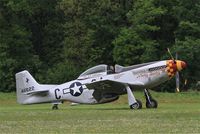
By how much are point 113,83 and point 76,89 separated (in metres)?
2.33

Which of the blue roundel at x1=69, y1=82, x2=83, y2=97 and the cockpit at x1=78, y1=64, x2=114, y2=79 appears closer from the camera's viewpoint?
the cockpit at x1=78, y1=64, x2=114, y2=79

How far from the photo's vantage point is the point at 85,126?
17422mm

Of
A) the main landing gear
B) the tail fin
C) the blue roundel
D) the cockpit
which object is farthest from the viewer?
the tail fin

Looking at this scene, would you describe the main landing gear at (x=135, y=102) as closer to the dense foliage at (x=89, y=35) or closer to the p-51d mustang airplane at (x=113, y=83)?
the p-51d mustang airplane at (x=113, y=83)

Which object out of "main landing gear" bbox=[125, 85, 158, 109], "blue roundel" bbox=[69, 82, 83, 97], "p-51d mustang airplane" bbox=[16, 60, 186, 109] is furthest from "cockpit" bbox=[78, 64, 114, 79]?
"main landing gear" bbox=[125, 85, 158, 109]

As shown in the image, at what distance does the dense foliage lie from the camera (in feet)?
194

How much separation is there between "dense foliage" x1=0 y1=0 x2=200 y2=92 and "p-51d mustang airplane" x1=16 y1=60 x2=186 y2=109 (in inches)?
1006

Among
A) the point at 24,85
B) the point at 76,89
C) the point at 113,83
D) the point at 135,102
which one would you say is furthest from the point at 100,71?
the point at 24,85

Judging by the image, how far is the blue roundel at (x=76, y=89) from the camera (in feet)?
102

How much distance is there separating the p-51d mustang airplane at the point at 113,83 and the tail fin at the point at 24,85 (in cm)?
94

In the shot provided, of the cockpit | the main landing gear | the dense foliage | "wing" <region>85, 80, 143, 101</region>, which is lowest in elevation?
the main landing gear

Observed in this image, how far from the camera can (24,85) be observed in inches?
1309

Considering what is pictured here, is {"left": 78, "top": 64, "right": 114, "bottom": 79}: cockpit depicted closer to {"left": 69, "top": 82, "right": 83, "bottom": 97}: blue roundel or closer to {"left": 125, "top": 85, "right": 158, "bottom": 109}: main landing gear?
{"left": 69, "top": 82, "right": 83, "bottom": 97}: blue roundel

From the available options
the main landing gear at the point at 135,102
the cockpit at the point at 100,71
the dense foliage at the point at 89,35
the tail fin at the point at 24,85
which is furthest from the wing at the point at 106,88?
the dense foliage at the point at 89,35
